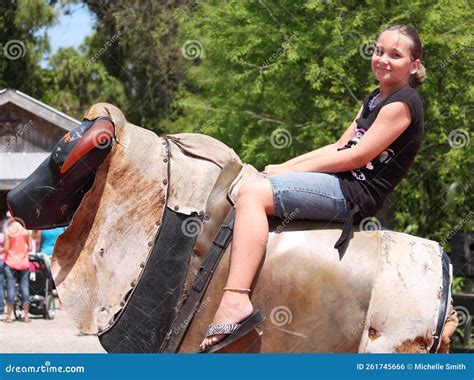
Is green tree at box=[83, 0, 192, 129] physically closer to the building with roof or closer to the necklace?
the building with roof

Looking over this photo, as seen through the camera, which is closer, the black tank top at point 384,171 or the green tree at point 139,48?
the black tank top at point 384,171

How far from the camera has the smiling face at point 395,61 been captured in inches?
153

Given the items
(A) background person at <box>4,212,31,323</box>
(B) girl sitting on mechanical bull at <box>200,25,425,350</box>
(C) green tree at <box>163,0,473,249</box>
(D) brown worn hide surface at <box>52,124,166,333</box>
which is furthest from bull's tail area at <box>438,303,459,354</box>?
(C) green tree at <box>163,0,473,249</box>

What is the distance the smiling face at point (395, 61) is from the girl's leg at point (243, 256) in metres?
0.77

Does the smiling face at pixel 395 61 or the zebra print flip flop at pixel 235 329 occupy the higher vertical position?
the smiling face at pixel 395 61

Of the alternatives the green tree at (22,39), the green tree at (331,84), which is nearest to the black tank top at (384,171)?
the green tree at (331,84)

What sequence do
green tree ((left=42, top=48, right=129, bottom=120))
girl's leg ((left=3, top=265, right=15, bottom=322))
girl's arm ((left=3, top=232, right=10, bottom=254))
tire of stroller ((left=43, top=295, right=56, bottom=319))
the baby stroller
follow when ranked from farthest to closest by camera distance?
1. green tree ((left=42, top=48, right=129, bottom=120))
2. tire of stroller ((left=43, top=295, right=56, bottom=319))
3. the baby stroller
4. girl's leg ((left=3, top=265, right=15, bottom=322))
5. girl's arm ((left=3, top=232, right=10, bottom=254))

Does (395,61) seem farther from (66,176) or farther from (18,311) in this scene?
(18,311)

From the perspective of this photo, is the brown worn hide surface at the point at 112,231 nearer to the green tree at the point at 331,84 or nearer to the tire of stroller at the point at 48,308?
the green tree at the point at 331,84

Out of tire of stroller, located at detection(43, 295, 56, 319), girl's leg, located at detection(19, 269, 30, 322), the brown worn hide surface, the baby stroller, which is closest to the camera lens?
the brown worn hide surface

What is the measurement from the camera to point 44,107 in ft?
69.1

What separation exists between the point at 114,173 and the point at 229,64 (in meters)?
15.0

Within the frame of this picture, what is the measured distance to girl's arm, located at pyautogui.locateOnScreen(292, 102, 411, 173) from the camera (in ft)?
12.3

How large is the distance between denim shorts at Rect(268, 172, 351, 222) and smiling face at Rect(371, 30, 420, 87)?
50 cm
